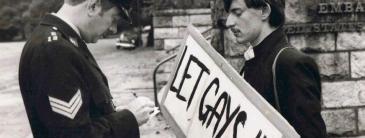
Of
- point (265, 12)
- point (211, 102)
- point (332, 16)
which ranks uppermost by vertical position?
point (265, 12)

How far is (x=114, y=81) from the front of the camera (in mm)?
14773

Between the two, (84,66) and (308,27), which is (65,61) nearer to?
(84,66)

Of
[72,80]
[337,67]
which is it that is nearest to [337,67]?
[337,67]

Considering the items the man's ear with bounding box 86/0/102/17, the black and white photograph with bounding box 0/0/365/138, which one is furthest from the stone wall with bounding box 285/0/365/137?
the man's ear with bounding box 86/0/102/17

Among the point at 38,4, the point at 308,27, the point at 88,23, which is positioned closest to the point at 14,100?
the point at 308,27

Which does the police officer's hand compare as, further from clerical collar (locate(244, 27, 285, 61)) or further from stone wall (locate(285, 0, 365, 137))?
stone wall (locate(285, 0, 365, 137))

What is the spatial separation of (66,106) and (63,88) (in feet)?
Result: 0.27

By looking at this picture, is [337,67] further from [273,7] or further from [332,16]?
[273,7]

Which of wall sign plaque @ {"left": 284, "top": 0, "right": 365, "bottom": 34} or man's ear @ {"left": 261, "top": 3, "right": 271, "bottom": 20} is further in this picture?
wall sign plaque @ {"left": 284, "top": 0, "right": 365, "bottom": 34}

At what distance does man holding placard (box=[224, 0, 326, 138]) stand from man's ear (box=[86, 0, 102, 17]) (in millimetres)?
689

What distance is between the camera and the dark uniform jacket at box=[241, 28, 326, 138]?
3.01 metres

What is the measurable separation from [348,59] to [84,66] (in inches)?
144

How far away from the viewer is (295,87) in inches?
119

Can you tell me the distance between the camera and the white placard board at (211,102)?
2549mm
